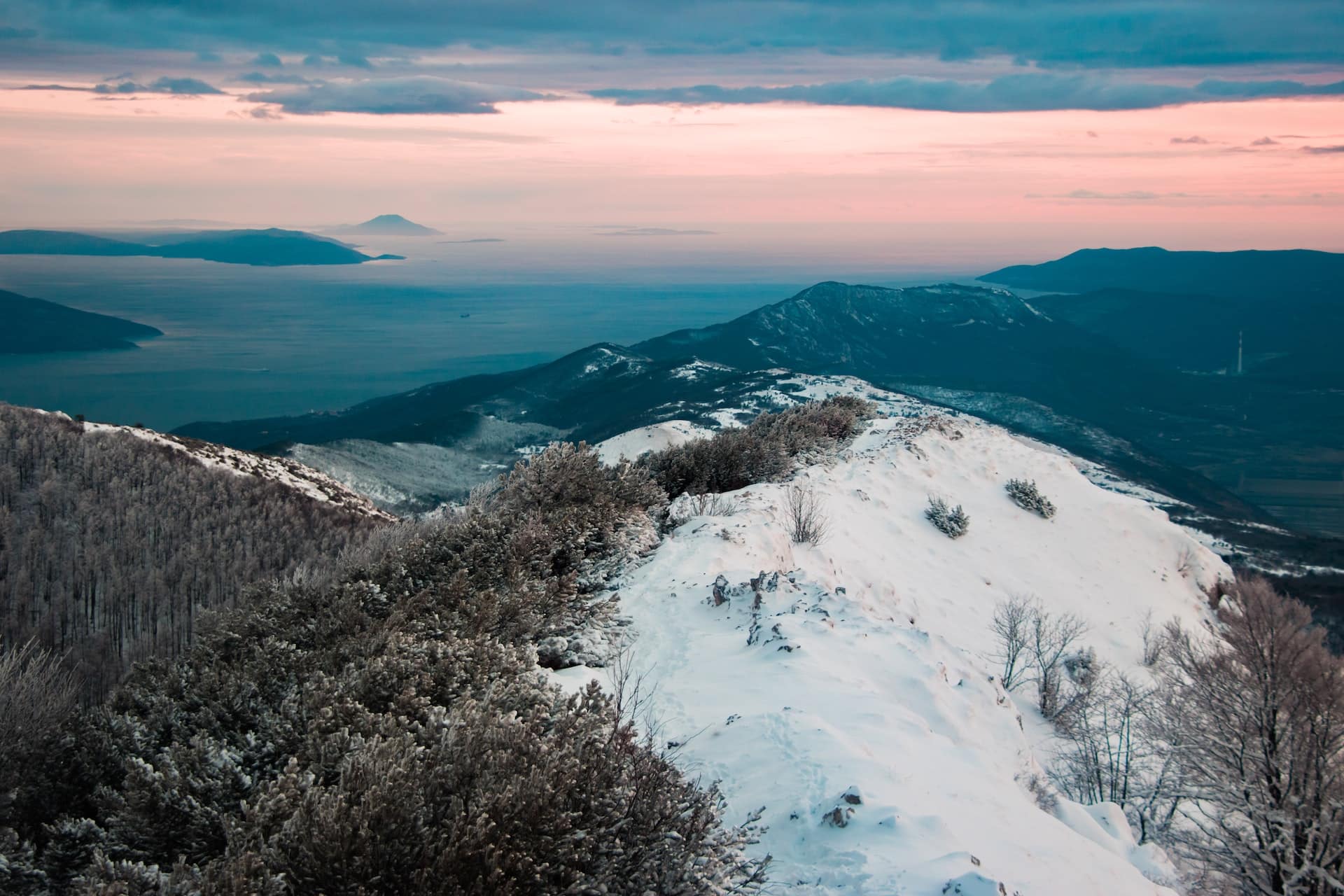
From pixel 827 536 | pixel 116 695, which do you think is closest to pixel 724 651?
pixel 116 695

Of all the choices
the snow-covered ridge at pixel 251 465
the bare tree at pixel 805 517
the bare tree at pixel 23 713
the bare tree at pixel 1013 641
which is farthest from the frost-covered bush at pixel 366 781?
the snow-covered ridge at pixel 251 465

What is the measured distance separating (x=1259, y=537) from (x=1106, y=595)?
67.6 meters

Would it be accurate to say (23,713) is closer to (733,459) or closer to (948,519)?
(733,459)

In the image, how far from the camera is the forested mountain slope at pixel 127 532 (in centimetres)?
2533

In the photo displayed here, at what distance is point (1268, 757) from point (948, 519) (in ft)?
36.0

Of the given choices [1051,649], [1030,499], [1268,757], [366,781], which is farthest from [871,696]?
[1030,499]

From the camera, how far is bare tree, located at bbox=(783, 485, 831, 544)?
15.6m

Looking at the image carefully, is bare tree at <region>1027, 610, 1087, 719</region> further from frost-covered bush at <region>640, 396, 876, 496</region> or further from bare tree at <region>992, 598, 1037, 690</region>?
frost-covered bush at <region>640, 396, 876, 496</region>

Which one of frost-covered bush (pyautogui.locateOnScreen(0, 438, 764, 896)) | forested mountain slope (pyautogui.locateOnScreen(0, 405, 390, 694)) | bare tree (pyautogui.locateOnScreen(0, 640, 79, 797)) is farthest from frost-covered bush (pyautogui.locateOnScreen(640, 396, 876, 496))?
bare tree (pyautogui.locateOnScreen(0, 640, 79, 797))

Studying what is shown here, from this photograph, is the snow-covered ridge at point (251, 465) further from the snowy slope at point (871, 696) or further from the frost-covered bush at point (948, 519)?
the snowy slope at point (871, 696)

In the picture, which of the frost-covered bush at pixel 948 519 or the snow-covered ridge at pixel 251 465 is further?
the snow-covered ridge at pixel 251 465

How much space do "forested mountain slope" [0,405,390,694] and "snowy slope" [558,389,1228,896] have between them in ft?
51.8

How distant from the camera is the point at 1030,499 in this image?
24.5 metres

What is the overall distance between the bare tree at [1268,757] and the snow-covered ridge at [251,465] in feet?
111
